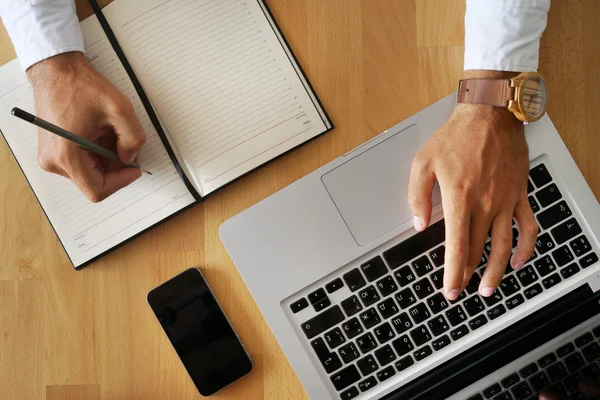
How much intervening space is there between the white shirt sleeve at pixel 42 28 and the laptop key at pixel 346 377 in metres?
0.53

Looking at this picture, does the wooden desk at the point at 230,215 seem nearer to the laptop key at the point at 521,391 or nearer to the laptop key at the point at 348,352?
the laptop key at the point at 348,352

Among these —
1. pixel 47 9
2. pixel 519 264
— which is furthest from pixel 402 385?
pixel 47 9

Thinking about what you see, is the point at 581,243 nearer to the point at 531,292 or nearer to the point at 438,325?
the point at 531,292

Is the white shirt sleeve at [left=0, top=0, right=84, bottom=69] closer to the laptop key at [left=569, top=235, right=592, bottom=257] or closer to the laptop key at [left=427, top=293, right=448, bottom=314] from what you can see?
the laptop key at [left=427, top=293, right=448, bottom=314]

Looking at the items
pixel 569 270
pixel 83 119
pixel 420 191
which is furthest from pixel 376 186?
pixel 83 119

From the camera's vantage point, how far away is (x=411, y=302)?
2.37ft

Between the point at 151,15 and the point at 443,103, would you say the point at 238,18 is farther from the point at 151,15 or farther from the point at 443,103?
the point at 443,103

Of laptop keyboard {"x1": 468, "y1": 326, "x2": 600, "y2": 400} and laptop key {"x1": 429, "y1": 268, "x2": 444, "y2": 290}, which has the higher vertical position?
laptop key {"x1": 429, "y1": 268, "x2": 444, "y2": 290}

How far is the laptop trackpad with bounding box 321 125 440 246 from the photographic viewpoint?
0.73 metres

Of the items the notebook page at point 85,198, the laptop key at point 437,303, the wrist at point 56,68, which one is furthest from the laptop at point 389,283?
the wrist at point 56,68

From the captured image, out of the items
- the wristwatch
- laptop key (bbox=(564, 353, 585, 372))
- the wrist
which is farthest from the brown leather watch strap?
the wrist

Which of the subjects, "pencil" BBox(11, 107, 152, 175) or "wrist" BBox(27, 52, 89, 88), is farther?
"wrist" BBox(27, 52, 89, 88)

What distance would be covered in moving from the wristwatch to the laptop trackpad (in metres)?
0.08

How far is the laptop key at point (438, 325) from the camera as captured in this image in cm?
72
